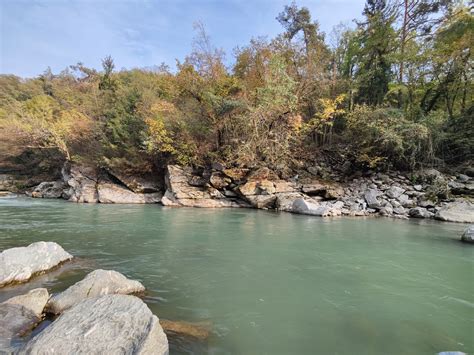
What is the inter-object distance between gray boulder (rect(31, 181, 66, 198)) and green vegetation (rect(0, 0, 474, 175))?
3266mm

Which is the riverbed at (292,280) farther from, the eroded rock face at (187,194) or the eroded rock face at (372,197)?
the eroded rock face at (187,194)

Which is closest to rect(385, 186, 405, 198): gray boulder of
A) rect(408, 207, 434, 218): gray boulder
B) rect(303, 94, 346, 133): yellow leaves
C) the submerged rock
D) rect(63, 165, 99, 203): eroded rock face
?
rect(408, 207, 434, 218): gray boulder

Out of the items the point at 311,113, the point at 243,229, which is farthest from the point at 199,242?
the point at 311,113

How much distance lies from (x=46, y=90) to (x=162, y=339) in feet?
143

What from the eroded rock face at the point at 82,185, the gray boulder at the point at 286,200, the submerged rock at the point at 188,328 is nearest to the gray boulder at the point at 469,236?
the gray boulder at the point at 286,200

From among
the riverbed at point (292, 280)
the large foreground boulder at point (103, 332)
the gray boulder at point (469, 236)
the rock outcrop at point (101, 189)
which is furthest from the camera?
the rock outcrop at point (101, 189)

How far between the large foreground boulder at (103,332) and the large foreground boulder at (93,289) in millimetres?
782

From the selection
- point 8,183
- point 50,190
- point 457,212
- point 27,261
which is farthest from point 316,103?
point 8,183

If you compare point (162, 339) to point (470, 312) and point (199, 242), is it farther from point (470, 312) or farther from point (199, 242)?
point (199, 242)

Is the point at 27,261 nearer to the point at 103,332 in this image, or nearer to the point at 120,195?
the point at 103,332

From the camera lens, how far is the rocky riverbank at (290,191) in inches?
468

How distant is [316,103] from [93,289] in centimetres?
1532

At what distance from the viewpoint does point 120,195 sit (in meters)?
17.0

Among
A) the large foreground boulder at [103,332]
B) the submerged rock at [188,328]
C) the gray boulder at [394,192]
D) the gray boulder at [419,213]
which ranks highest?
the gray boulder at [394,192]
